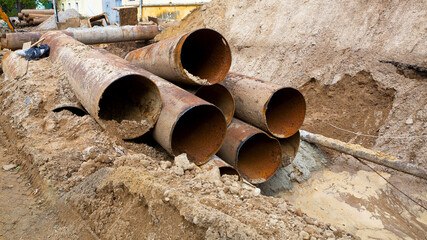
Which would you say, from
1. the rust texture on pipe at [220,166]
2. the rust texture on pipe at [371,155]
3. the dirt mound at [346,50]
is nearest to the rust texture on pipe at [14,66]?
the rust texture on pipe at [220,166]

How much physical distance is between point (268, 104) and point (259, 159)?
95 centimetres

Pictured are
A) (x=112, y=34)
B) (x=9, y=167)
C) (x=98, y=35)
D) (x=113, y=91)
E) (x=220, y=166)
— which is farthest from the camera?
(x=112, y=34)

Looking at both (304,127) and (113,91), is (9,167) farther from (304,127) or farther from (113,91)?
(304,127)

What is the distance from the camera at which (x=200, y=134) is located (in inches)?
157

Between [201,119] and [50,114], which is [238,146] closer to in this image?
[201,119]

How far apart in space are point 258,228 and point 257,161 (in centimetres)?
265

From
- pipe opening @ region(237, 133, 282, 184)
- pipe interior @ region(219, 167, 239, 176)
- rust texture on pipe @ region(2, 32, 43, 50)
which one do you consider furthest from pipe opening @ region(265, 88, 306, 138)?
rust texture on pipe @ region(2, 32, 43, 50)

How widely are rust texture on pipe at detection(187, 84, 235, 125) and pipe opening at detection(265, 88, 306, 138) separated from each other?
681mm

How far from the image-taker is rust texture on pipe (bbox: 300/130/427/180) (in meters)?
4.41

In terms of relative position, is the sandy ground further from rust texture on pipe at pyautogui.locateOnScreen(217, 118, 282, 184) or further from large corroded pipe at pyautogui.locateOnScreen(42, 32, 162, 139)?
rust texture on pipe at pyautogui.locateOnScreen(217, 118, 282, 184)

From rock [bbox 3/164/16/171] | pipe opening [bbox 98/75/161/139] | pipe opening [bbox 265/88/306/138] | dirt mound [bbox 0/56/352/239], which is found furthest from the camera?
pipe opening [bbox 265/88/306/138]

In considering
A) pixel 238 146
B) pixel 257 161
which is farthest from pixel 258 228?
pixel 257 161

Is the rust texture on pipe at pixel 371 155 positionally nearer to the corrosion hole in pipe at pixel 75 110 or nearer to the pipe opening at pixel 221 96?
the pipe opening at pixel 221 96

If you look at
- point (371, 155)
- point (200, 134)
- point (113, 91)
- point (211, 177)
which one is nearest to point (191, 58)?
point (113, 91)
